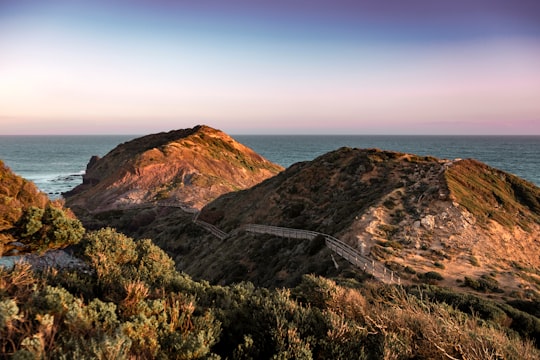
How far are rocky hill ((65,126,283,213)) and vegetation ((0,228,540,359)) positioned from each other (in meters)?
63.5

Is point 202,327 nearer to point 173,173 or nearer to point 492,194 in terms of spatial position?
point 492,194

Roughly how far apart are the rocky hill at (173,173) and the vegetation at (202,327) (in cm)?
6350

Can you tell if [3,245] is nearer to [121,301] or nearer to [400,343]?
[121,301]

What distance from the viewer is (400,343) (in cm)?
905

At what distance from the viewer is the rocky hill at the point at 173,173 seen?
78.7 meters

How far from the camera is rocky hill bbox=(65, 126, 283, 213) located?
7869 cm

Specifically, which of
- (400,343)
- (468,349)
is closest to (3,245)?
(400,343)

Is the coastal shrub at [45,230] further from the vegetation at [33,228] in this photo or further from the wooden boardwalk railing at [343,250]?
the wooden boardwalk railing at [343,250]

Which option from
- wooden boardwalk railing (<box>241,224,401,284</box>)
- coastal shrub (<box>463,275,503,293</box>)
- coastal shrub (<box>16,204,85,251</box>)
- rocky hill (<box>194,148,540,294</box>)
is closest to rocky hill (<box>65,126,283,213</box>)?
rocky hill (<box>194,148,540,294</box>)

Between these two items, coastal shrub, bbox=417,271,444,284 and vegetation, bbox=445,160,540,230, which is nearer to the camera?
coastal shrub, bbox=417,271,444,284

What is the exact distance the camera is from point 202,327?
9422 millimetres

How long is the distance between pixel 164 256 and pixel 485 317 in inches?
642

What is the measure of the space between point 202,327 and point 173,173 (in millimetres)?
82235

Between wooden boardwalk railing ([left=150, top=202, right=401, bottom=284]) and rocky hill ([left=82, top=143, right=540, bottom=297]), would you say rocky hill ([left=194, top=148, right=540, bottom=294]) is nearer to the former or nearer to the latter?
rocky hill ([left=82, top=143, right=540, bottom=297])
